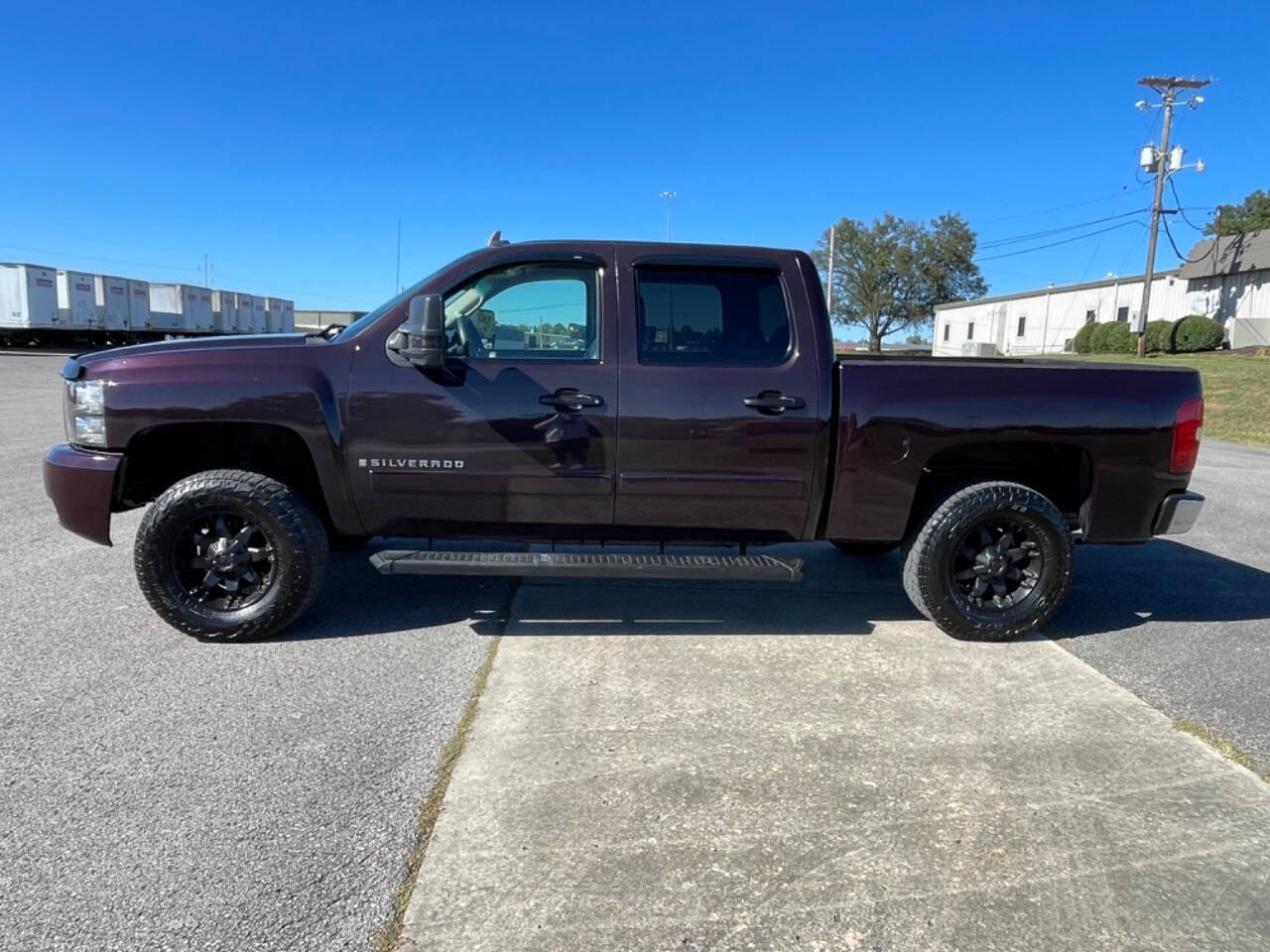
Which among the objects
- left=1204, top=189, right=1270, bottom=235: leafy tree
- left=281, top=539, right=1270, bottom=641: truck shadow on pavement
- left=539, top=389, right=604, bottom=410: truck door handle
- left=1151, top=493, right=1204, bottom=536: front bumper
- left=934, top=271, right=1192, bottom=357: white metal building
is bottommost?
left=281, top=539, right=1270, bottom=641: truck shadow on pavement

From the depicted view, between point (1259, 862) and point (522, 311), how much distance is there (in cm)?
362

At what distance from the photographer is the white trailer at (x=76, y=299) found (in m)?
34.8

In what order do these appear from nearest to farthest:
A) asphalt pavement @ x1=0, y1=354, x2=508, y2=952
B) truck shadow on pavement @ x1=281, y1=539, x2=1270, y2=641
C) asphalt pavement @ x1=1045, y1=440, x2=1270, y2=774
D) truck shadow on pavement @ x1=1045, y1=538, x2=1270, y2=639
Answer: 1. asphalt pavement @ x1=0, y1=354, x2=508, y2=952
2. asphalt pavement @ x1=1045, y1=440, x2=1270, y2=774
3. truck shadow on pavement @ x1=281, y1=539, x2=1270, y2=641
4. truck shadow on pavement @ x1=1045, y1=538, x2=1270, y2=639

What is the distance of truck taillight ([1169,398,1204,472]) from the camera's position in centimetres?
423

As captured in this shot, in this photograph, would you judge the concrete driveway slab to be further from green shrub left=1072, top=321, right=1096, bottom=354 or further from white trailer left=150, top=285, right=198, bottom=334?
white trailer left=150, top=285, right=198, bottom=334

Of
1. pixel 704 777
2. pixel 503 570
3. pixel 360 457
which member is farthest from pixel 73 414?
pixel 704 777

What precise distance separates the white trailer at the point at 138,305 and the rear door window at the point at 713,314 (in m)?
42.8

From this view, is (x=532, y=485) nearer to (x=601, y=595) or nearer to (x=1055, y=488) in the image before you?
(x=601, y=595)

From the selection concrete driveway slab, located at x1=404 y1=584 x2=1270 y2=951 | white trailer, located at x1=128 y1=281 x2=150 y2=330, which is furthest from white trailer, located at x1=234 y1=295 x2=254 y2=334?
concrete driveway slab, located at x1=404 y1=584 x2=1270 y2=951

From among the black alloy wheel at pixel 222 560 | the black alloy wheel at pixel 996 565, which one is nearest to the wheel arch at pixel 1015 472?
the black alloy wheel at pixel 996 565

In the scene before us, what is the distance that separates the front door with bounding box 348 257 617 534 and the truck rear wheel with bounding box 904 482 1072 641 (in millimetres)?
1698

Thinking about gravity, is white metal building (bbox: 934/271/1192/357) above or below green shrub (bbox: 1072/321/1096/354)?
above

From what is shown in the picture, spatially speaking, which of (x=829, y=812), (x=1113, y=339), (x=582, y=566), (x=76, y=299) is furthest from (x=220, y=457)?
(x=1113, y=339)

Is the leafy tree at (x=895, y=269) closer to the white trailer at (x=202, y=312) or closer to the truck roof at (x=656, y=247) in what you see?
the white trailer at (x=202, y=312)
